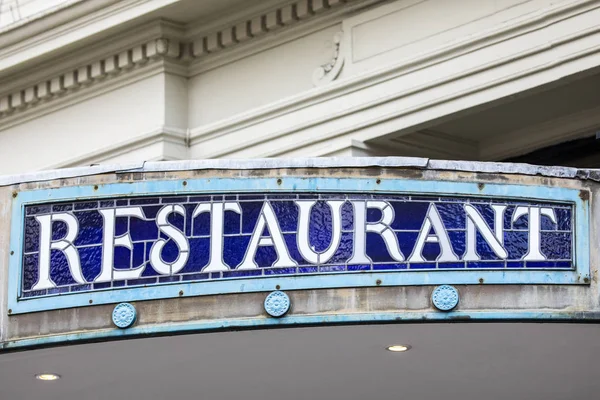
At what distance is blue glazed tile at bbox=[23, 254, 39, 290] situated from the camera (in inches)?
486

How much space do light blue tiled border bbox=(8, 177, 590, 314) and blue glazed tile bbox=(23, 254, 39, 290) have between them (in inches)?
4.6

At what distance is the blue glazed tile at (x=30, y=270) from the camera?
1234 centimetres

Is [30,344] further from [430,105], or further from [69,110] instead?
[69,110]

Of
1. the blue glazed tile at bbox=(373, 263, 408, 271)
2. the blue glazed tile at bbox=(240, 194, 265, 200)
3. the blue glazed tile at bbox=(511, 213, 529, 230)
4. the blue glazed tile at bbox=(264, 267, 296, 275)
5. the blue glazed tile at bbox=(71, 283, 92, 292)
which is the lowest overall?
the blue glazed tile at bbox=(71, 283, 92, 292)

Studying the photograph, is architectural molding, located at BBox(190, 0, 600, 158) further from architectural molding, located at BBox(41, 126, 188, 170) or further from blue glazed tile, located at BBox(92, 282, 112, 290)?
blue glazed tile, located at BBox(92, 282, 112, 290)

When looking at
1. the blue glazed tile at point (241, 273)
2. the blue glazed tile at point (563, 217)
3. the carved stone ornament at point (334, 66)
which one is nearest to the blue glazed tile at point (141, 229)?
the blue glazed tile at point (241, 273)

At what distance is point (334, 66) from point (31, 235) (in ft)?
21.9

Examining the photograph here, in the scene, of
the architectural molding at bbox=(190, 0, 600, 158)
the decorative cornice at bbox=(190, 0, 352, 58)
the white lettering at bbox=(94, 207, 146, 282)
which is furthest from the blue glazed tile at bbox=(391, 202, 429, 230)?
the decorative cornice at bbox=(190, 0, 352, 58)

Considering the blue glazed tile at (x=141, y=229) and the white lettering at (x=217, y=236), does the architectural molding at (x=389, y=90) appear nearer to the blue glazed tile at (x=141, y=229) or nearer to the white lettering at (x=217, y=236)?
the white lettering at (x=217, y=236)

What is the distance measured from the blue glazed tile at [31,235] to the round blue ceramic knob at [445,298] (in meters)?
2.67

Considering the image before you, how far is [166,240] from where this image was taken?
39.3ft

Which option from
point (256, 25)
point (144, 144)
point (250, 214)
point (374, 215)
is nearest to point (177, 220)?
point (250, 214)

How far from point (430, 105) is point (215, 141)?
8.97 ft

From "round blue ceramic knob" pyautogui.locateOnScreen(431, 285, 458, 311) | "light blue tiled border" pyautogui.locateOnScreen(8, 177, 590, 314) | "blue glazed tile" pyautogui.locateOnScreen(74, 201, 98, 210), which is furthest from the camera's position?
"blue glazed tile" pyautogui.locateOnScreen(74, 201, 98, 210)
